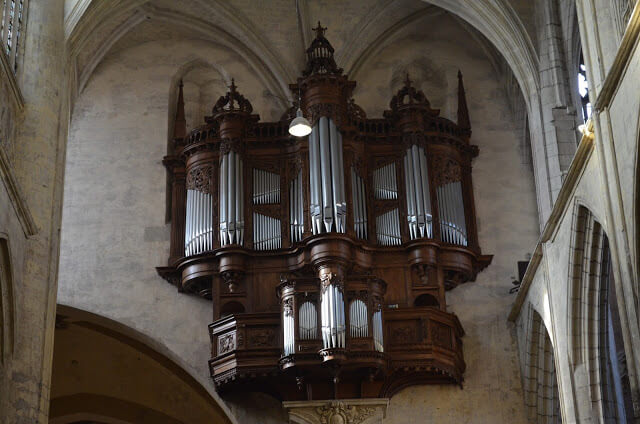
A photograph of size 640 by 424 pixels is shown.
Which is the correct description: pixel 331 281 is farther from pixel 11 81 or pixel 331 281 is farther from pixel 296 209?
pixel 11 81

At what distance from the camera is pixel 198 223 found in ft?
78.1

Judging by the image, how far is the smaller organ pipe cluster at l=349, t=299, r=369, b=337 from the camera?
70.7 feet

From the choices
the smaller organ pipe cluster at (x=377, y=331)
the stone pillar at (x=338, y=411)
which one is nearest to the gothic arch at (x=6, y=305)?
the stone pillar at (x=338, y=411)

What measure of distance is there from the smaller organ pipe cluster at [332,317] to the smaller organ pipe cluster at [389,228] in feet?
7.24

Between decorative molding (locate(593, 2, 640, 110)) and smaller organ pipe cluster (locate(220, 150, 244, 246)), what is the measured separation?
8508 mm

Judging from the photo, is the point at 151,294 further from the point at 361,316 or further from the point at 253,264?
the point at 361,316

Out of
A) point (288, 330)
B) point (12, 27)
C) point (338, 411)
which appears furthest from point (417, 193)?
point (12, 27)

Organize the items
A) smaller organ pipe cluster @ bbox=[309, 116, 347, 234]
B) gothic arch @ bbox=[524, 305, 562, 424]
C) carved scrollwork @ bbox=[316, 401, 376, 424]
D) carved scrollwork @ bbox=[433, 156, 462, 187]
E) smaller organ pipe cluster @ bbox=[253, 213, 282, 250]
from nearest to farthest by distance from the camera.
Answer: carved scrollwork @ bbox=[316, 401, 376, 424] → gothic arch @ bbox=[524, 305, 562, 424] → smaller organ pipe cluster @ bbox=[309, 116, 347, 234] → smaller organ pipe cluster @ bbox=[253, 213, 282, 250] → carved scrollwork @ bbox=[433, 156, 462, 187]

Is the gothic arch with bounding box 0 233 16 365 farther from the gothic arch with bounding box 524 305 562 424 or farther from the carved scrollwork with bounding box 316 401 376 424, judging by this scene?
the gothic arch with bounding box 524 305 562 424

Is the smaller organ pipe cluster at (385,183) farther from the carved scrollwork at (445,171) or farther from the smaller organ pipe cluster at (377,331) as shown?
the smaller organ pipe cluster at (377,331)

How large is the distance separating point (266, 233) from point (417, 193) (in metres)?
3.10

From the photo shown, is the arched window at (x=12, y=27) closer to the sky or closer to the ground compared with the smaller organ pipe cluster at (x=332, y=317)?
closer to the sky

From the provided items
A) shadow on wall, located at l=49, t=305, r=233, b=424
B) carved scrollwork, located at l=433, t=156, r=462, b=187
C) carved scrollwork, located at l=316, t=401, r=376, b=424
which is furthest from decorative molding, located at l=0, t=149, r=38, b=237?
carved scrollwork, located at l=433, t=156, r=462, b=187

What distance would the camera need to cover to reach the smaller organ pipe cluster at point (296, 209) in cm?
2342
